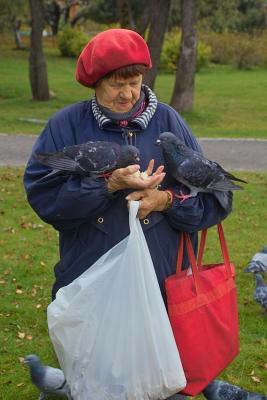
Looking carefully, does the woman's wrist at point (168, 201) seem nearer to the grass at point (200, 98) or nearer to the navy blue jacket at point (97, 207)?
the navy blue jacket at point (97, 207)

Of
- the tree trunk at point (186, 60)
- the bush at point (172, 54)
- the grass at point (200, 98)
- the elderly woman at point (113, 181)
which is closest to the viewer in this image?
the elderly woman at point (113, 181)

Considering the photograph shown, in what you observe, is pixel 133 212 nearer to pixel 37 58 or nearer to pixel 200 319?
pixel 200 319

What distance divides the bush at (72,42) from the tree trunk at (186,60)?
2041cm

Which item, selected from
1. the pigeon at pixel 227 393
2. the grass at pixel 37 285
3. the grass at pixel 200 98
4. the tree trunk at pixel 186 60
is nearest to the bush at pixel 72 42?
the grass at pixel 200 98

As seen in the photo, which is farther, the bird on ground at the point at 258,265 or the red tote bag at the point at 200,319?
the bird on ground at the point at 258,265

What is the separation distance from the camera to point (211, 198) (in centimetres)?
292

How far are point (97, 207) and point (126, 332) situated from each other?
0.52 metres

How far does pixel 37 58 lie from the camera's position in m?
19.2

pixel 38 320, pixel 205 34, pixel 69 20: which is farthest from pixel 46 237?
pixel 69 20

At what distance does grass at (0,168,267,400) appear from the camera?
14.4 feet

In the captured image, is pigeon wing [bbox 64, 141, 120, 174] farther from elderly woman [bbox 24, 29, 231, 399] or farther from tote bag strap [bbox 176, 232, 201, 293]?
tote bag strap [bbox 176, 232, 201, 293]

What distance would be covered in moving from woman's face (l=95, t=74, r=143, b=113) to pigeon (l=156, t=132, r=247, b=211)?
0.66 feet

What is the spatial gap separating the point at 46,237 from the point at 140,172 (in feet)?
15.2

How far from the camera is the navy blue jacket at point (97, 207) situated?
275 centimetres
